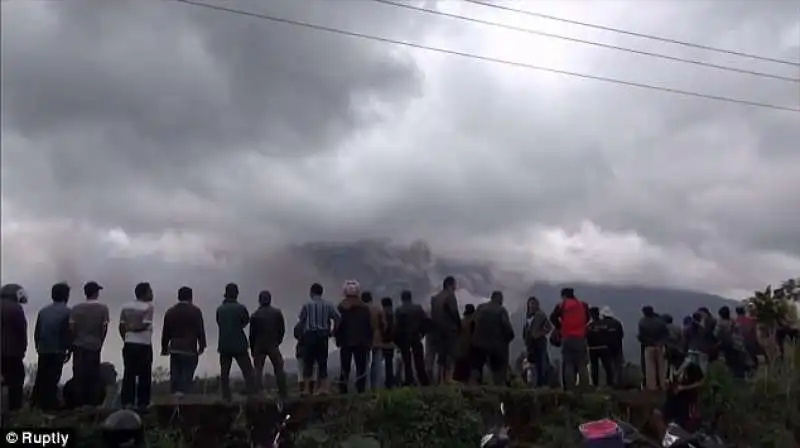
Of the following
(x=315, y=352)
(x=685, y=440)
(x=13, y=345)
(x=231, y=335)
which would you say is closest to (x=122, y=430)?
(x=685, y=440)

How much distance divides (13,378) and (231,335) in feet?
9.58

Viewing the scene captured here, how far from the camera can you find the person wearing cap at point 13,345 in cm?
1255

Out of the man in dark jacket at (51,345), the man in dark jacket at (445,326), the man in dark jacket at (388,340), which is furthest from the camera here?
the man in dark jacket at (445,326)

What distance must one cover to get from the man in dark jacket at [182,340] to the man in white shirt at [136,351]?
407 millimetres

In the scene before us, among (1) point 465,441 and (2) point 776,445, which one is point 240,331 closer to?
(1) point 465,441

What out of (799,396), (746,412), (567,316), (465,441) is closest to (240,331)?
(465,441)

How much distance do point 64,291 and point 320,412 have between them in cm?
389

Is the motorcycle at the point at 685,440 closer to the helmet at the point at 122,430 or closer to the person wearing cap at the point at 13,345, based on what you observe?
the helmet at the point at 122,430

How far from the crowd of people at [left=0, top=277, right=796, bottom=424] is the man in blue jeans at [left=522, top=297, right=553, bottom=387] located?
0.07 ft

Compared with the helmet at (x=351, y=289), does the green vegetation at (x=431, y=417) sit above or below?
below

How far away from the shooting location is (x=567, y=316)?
1678 centimetres

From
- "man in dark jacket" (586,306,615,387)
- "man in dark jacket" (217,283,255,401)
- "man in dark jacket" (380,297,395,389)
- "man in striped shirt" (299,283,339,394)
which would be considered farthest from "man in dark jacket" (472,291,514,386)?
"man in dark jacket" (217,283,255,401)
